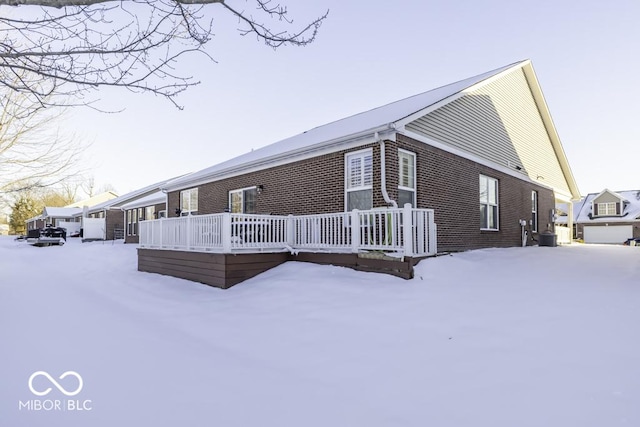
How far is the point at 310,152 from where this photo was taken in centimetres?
1061

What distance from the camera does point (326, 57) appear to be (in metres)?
12.2

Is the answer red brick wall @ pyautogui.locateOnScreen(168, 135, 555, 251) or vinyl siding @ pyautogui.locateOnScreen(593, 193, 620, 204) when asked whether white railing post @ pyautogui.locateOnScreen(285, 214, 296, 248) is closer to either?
red brick wall @ pyautogui.locateOnScreen(168, 135, 555, 251)

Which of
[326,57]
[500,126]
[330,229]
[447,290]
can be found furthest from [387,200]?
[500,126]

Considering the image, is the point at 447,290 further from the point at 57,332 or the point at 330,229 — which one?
the point at 57,332

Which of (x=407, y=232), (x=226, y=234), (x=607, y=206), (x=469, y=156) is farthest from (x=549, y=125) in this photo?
(x=607, y=206)

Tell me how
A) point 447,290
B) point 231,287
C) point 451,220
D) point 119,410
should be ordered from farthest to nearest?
point 451,220 < point 231,287 < point 447,290 < point 119,410

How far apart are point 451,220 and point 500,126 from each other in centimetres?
531

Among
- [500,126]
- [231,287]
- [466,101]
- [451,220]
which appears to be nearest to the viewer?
[231,287]

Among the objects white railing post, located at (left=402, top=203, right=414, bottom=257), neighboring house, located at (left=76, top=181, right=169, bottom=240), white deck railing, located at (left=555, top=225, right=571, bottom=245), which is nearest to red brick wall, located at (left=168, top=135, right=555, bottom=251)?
white railing post, located at (left=402, top=203, right=414, bottom=257)

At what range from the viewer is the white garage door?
3344 centimetres

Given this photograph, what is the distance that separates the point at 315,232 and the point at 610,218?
37.0 m

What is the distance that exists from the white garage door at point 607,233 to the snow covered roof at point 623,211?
665mm

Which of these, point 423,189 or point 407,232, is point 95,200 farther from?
point 407,232

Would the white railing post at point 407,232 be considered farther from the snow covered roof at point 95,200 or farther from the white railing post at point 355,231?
the snow covered roof at point 95,200
